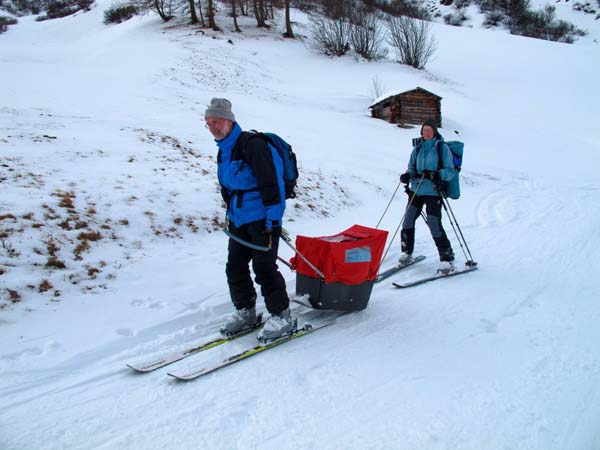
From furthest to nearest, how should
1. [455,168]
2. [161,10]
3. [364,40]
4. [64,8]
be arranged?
[64,8]
[161,10]
[364,40]
[455,168]

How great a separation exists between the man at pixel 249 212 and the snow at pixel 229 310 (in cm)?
33

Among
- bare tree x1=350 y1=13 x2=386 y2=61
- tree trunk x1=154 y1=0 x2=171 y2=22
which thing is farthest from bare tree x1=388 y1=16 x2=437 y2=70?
tree trunk x1=154 y1=0 x2=171 y2=22

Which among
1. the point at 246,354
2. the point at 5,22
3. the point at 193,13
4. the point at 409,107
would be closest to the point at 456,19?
the point at 193,13

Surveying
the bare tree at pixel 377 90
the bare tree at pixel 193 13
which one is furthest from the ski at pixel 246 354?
the bare tree at pixel 193 13

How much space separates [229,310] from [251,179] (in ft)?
5.52

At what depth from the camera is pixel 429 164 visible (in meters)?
5.30

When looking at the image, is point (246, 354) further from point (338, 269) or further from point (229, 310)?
point (338, 269)

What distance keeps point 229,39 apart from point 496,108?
67.2ft

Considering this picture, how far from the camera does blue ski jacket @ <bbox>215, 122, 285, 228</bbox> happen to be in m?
3.11

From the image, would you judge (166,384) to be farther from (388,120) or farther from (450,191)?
(388,120)

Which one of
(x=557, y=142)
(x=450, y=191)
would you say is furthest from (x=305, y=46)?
(x=450, y=191)

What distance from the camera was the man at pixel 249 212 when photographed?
3129 millimetres

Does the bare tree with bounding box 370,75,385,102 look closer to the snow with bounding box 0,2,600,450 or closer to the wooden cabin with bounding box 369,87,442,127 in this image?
the wooden cabin with bounding box 369,87,442,127

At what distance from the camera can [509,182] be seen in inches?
522
